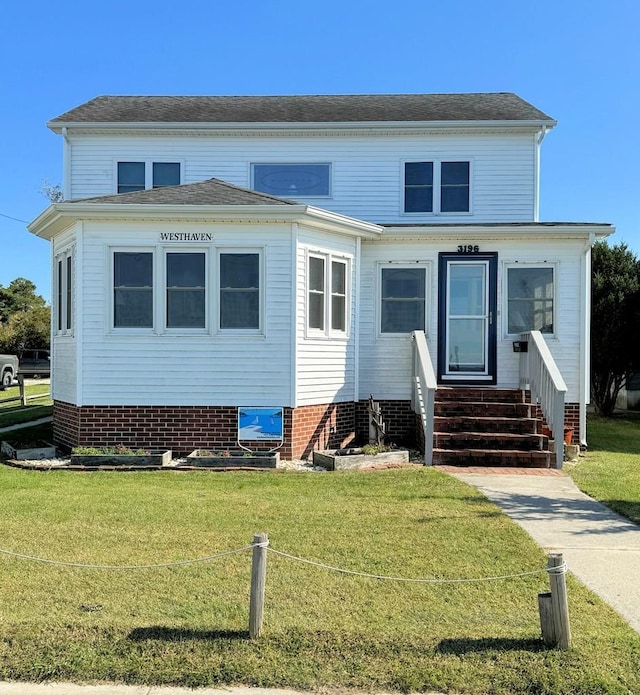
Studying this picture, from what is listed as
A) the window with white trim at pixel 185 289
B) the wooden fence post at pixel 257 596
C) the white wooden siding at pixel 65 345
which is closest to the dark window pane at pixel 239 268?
the window with white trim at pixel 185 289

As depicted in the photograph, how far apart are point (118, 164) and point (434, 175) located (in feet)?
23.3

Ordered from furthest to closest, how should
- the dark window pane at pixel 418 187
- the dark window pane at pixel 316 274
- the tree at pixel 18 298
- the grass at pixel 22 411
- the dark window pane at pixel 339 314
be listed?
the tree at pixel 18 298 < the grass at pixel 22 411 < the dark window pane at pixel 418 187 < the dark window pane at pixel 339 314 < the dark window pane at pixel 316 274

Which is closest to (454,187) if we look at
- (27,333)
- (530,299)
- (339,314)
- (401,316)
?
(530,299)

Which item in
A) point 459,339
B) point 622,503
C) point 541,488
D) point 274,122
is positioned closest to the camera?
point 622,503

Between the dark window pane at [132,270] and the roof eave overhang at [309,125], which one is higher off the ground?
the roof eave overhang at [309,125]

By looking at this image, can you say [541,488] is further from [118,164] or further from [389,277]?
[118,164]

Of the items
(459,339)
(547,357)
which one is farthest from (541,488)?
(459,339)

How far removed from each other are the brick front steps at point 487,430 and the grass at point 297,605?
271 centimetres

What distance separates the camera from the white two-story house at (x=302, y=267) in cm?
1043

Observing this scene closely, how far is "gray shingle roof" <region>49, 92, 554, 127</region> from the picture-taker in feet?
47.8

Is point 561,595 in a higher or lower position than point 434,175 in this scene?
lower

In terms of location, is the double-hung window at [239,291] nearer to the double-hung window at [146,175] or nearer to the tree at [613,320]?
the double-hung window at [146,175]

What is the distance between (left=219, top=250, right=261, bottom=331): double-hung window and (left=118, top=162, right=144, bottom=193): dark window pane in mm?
5285

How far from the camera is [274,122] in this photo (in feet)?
47.1
